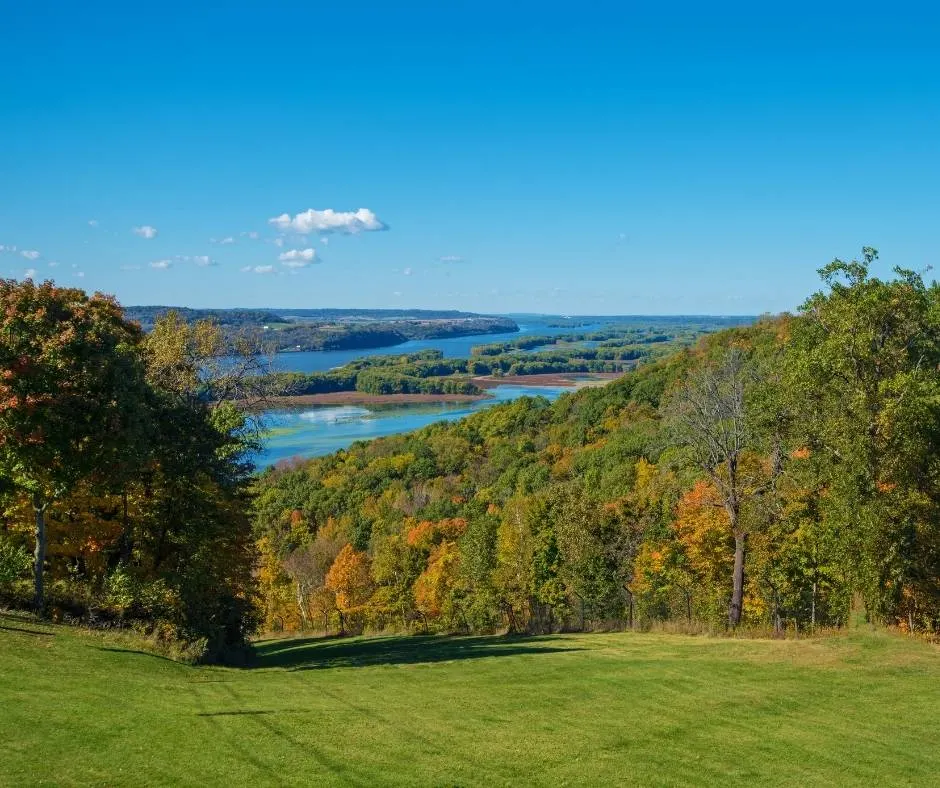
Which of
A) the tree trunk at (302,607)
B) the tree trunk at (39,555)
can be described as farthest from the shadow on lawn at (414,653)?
the tree trunk at (302,607)

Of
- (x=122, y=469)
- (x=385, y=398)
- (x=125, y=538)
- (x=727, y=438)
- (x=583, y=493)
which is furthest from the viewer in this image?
(x=385, y=398)

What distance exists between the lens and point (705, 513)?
31500 millimetres

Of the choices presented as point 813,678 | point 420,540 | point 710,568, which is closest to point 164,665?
point 813,678

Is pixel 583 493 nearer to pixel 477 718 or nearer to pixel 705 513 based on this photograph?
pixel 705 513


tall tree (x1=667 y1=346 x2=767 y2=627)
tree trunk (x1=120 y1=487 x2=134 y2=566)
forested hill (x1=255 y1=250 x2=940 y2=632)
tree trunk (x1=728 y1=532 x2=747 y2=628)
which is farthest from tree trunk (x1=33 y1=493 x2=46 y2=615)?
tree trunk (x1=728 y1=532 x2=747 y2=628)

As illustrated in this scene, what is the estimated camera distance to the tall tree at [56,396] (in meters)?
16.3

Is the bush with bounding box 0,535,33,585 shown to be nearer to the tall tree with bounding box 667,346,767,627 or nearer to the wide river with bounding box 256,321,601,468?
the tall tree with bounding box 667,346,767,627

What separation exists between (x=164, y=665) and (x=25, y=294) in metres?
8.78

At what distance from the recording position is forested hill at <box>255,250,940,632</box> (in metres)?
20.7

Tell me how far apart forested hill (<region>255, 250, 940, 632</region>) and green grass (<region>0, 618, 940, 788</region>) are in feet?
14.6

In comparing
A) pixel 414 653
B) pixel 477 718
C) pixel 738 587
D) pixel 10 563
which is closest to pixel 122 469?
pixel 10 563

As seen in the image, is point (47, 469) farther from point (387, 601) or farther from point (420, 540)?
point (420, 540)

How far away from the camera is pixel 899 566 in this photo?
66.4ft

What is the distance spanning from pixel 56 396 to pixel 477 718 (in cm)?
1117
